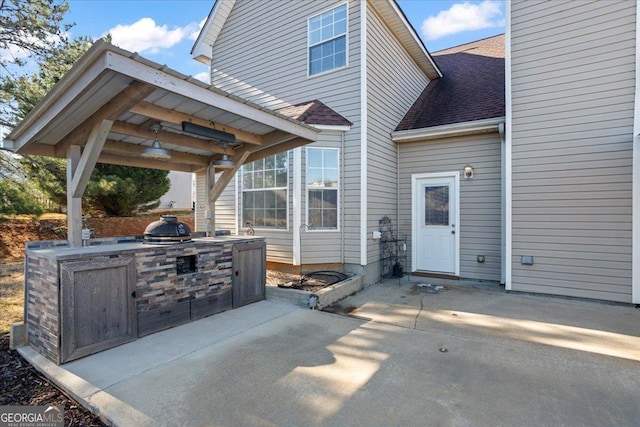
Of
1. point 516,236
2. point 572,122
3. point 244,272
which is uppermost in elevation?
point 572,122

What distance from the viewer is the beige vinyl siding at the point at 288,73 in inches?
243

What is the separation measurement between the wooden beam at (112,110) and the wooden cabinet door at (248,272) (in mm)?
2153

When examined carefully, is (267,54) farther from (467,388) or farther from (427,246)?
(467,388)

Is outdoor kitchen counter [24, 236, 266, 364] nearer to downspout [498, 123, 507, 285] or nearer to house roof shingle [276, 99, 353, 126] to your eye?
house roof shingle [276, 99, 353, 126]

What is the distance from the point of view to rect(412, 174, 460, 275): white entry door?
21.4ft

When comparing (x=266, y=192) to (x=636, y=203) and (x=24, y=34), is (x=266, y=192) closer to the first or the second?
(x=636, y=203)

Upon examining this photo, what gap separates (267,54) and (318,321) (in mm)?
6187

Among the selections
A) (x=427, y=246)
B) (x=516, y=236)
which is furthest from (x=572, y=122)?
(x=427, y=246)

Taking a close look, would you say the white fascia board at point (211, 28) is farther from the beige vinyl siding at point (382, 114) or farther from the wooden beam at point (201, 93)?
the wooden beam at point (201, 93)

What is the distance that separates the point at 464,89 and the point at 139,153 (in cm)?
709

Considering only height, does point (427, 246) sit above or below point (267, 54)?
below

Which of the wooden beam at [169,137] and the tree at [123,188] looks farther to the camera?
the tree at [123,188]

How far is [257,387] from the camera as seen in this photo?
101 inches

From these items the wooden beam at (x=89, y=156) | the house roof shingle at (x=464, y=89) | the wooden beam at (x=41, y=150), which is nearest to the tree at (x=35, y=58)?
the wooden beam at (x=41, y=150)
